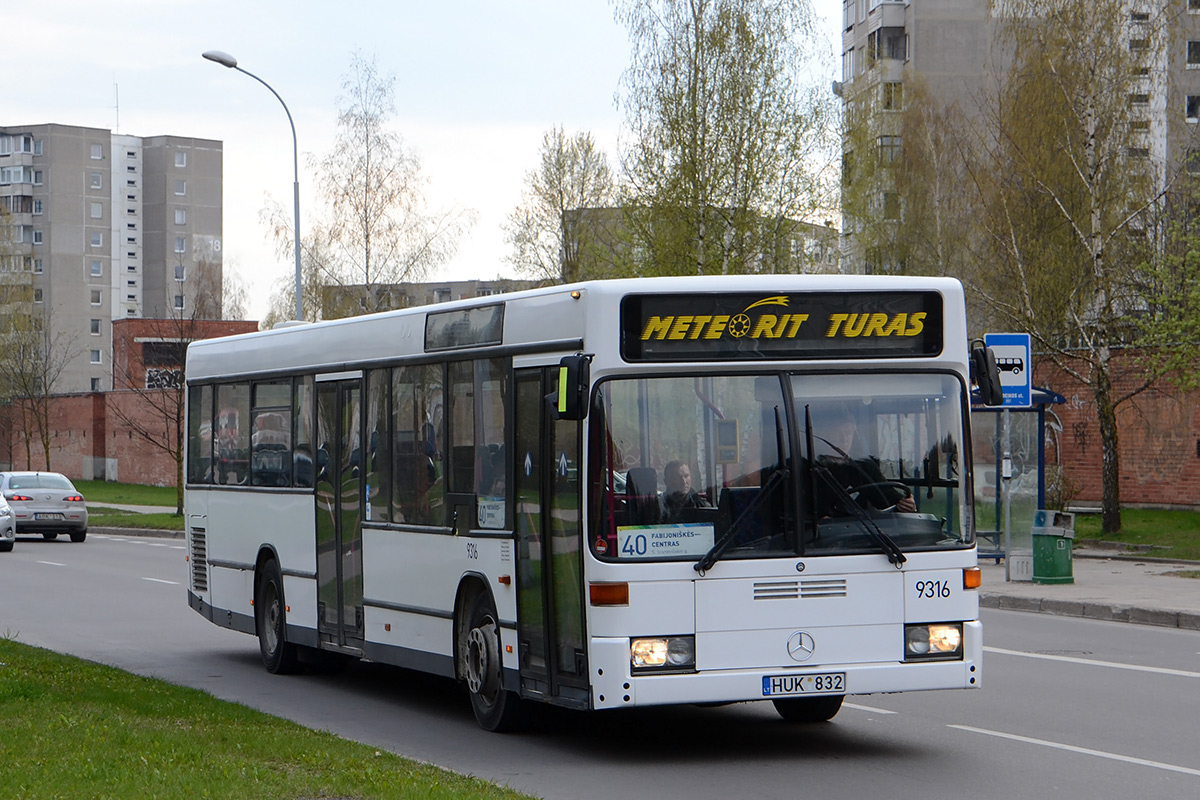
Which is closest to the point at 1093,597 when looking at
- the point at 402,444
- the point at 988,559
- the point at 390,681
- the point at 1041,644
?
the point at 1041,644

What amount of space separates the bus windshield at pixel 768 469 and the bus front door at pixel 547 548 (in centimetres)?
32

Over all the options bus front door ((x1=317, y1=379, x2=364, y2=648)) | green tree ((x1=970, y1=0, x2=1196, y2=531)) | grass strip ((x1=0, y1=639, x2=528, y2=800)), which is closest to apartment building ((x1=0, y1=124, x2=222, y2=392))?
green tree ((x1=970, y1=0, x2=1196, y2=531))

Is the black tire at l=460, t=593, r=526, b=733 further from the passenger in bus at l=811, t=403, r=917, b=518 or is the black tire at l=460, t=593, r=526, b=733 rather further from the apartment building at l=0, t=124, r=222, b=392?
the apartment building at l=0, t=124, r=222, b=392

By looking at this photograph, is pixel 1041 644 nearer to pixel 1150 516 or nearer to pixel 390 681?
pixel 390 681

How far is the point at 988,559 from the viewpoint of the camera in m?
26.6

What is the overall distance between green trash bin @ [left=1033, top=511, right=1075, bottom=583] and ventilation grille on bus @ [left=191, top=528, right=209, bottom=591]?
11.1 metres

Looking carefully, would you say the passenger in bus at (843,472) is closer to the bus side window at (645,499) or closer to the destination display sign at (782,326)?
the destination display sign at (782,326)

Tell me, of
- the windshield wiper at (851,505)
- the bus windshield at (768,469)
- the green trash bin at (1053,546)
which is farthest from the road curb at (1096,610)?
the windshield wiper at (851,505)

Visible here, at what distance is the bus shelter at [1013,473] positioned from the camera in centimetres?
2531

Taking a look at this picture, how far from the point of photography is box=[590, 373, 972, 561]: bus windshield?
368 inches

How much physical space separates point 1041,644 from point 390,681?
626 cm

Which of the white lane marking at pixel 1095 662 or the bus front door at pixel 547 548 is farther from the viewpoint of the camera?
the white lane marking at pixel 1095 662

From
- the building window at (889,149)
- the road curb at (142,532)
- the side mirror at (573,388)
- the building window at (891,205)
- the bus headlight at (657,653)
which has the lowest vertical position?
the road curb at (142,532)

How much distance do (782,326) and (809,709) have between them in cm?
289
